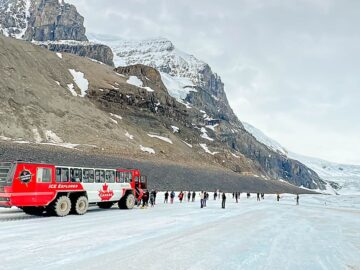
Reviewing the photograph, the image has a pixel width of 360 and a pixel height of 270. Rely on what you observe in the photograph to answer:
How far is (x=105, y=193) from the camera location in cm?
2822

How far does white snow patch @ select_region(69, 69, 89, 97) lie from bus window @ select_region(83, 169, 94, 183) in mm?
85498

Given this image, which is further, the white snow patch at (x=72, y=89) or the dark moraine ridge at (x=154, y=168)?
the white snow patch at (x=72, y=89)

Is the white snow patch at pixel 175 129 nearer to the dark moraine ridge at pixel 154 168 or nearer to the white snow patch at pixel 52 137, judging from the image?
the dark moraine ridge at pixel 154 168

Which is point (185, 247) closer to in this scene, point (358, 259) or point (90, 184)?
point (358, 259)

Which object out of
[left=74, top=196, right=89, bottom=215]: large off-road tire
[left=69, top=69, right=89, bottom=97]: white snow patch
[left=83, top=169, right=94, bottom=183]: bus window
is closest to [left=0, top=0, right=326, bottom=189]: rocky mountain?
[left=69, top=69, right=89, bottom=97]: white snow patch

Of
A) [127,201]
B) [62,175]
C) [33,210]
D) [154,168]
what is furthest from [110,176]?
[154,168]

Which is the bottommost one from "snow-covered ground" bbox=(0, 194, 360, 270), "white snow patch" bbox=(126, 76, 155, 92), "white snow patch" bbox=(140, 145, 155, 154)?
"snow-covered ground" bbox=(0, 194, 360, 270)

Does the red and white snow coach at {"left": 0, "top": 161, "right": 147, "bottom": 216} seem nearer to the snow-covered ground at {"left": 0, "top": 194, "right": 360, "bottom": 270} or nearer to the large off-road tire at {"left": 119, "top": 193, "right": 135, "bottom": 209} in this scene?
the large off-road tire at {"left": 119, "top": 193, "right": 135, "bottom": 209}

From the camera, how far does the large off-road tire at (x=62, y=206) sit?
23.1 m

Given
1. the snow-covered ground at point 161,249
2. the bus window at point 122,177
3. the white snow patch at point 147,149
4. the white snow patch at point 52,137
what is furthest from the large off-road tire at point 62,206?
the white snow patch at point 147,149

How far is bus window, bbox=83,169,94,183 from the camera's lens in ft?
85.6

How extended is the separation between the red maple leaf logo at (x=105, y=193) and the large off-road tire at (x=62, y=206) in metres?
3.79

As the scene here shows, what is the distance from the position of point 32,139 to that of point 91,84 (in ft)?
160

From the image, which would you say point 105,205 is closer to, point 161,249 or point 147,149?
point 161,249
